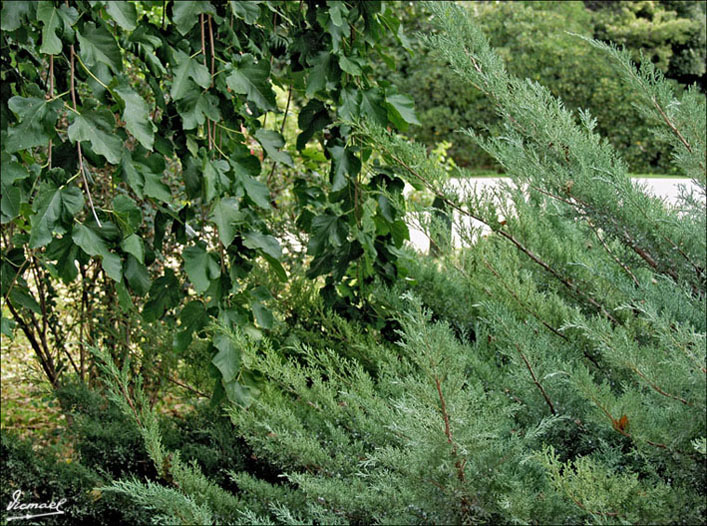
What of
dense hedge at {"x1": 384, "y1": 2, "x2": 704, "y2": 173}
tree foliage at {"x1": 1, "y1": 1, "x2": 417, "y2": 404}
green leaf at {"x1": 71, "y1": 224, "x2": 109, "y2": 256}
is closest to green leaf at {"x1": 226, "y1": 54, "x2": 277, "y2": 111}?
tree foliage at {"x1": 1, "y1": 1, "x2": 417, "y2": 404}

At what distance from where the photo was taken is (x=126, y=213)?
1407 mm

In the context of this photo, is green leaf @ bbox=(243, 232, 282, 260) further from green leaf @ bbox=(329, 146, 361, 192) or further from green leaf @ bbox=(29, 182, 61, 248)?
green leaf @ bbox=(29, 182, 61, 248)

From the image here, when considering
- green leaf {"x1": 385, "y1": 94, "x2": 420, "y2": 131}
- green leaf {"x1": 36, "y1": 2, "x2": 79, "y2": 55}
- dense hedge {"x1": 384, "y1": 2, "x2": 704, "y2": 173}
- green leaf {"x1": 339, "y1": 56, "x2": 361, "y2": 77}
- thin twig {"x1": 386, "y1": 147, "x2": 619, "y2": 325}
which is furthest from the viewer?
dense hedge {"x1": 384, "y1": 2, "x2": 704, "y2": 173}

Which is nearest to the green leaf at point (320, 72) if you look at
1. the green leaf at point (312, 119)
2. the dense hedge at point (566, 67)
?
the green leaf at point (312, 119)

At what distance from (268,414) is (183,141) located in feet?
2.31

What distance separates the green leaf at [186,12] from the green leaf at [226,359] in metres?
0.68

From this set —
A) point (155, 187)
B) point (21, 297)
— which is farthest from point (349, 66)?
point (21, 297)

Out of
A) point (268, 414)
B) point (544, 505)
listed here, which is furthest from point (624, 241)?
point (268, 414)

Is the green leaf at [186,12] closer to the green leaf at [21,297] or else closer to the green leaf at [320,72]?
the green leaf at [320,72]

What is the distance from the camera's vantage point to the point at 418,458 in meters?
1.15

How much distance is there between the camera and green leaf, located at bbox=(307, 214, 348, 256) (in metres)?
1.82

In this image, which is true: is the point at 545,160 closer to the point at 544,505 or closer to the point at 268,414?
the point at 544,505

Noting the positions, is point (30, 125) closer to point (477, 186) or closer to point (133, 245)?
point (133, 245)

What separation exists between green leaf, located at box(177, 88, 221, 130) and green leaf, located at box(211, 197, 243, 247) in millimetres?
180
